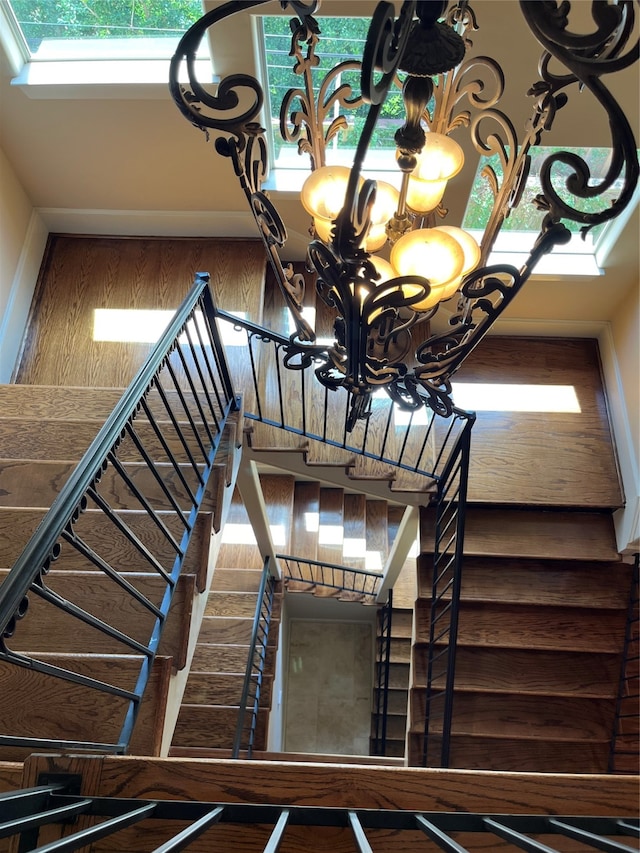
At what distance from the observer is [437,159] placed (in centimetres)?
157

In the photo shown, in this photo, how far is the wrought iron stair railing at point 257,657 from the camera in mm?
3797

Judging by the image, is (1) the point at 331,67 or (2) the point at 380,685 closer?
(1) the point at 331,67

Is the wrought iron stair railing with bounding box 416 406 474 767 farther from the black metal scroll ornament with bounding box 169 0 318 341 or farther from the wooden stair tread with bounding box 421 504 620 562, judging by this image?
the black metal scroll ornament with bounding box 169 0 318 341

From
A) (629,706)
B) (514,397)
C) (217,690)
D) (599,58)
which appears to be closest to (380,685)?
(217,690)

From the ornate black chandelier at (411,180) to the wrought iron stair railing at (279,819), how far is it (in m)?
1.01

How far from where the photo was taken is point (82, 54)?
353 cm

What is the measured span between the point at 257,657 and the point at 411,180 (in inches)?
151

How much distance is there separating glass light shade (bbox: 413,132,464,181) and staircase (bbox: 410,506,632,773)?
2510 millimetres

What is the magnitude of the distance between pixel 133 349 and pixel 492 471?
272 cm

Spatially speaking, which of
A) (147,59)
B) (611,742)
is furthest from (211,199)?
(611,742)

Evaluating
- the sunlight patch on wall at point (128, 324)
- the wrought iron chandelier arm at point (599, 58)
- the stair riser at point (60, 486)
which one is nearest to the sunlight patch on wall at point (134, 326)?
the sunlight patch on wall at point (128, 324)

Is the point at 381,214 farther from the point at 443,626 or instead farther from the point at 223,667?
the point at 223,667

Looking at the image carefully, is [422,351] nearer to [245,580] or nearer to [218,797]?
[218,797]

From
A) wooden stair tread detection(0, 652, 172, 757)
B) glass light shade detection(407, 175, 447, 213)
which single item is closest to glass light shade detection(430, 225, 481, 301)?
glass light shade detection(407, 175, 447, 213)
